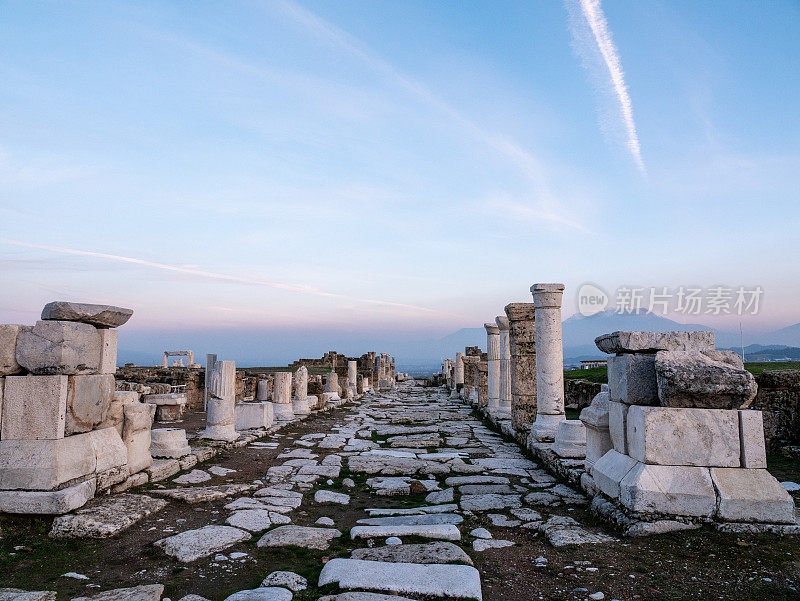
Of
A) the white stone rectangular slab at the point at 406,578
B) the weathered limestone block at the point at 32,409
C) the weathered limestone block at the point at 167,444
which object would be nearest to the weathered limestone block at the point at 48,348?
the weathered limestone block at the point at 32,409

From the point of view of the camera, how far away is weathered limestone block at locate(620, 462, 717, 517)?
4.19 metres

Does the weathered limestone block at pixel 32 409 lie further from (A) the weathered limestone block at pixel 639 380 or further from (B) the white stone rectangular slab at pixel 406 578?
(A) the weathered limestone block at pixel 639 380

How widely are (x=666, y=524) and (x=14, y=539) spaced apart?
534cm

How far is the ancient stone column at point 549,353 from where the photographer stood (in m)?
9.02

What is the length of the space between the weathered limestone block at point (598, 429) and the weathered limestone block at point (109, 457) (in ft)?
17.0

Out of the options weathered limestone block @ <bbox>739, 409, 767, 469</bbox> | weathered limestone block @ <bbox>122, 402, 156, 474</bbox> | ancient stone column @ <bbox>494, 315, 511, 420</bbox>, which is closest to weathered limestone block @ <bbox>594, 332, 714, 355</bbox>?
weathered limestone block @ <bbox>739, 409, 767, 469</bbox>

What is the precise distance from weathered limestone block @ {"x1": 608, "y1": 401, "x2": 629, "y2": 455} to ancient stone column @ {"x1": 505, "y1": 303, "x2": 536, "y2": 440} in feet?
15.8

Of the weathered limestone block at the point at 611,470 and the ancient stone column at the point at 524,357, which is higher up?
the ancient stone column at the point at 524,357

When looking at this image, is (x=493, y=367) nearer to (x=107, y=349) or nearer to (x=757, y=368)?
(x=757, y=368)

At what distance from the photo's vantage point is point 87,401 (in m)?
5.41

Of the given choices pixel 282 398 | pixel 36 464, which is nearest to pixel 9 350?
pixel 36 464

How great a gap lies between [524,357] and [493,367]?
3795 mm

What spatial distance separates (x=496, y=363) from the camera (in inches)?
549

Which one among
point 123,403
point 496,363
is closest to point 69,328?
point 123,403
